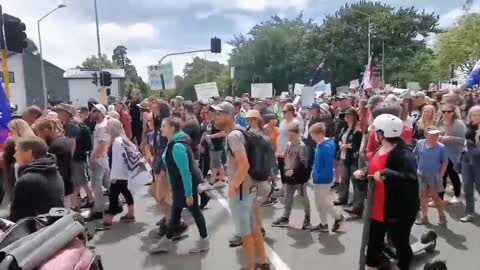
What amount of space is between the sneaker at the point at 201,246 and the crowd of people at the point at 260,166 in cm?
2

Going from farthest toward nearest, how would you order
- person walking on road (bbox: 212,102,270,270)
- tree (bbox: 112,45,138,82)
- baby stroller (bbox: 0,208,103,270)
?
tree (bbox: 112,45,138,82), person walking on road (bbox: 212,102,270,270), baby stroller (bbox: 0,208,103,270)

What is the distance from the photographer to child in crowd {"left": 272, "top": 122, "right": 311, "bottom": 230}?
703 cm

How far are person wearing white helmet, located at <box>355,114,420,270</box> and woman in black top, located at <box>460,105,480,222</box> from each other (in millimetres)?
3077

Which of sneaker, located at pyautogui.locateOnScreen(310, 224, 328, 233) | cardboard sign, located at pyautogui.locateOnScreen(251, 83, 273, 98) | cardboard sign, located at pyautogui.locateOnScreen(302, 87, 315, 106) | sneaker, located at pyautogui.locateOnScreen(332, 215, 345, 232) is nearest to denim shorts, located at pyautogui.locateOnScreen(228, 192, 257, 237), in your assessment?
sneaker, located at pyautogui.locateOnScreen(310, 224, 328, 233)

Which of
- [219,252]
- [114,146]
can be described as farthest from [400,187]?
[114,146]

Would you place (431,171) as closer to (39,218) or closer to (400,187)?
(400,187)

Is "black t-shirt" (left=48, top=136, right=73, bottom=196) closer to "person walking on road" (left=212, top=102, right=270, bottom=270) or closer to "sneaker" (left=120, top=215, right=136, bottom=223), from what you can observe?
"sneaker" (left=120, top=215, right=136, bottom=223)

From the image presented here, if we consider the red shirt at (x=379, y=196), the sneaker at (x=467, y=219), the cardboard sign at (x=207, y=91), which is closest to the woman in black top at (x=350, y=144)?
the sneaker at (x=467, y=219)

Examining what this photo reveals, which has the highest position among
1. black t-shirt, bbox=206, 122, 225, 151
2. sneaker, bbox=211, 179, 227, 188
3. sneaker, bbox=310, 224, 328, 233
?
black t-shirt, bbox=206, 122, 225, 151

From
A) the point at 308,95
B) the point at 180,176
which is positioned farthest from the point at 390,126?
the point at 308,95

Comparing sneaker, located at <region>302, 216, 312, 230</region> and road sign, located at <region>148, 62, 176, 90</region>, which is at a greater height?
road sign, located at <region>148, 62, 176, 90</region>

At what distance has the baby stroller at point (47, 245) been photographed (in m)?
2.09

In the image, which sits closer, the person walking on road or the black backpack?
the person walking on road

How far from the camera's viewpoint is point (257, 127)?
6.85m
